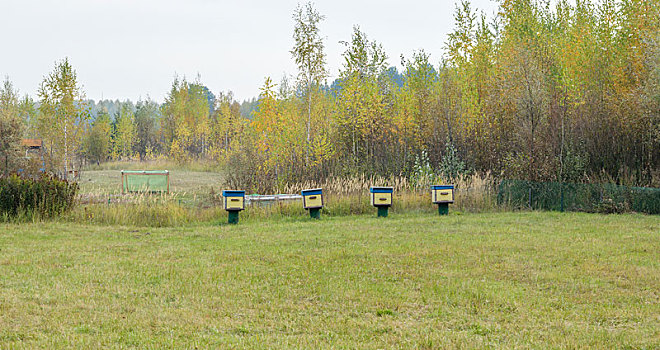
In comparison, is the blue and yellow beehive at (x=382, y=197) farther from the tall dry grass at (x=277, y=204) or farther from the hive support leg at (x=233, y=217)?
the hive support leg at (x=233, y=217)

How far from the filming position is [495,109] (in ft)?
54.5

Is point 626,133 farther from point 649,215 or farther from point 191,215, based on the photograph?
point 191,215

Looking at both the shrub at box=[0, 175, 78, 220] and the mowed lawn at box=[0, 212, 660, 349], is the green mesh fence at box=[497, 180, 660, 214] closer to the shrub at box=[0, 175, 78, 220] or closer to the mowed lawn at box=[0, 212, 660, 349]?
the mowed lawn at box=[0, 212, 660, 349]

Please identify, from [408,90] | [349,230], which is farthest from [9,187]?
[408,90]

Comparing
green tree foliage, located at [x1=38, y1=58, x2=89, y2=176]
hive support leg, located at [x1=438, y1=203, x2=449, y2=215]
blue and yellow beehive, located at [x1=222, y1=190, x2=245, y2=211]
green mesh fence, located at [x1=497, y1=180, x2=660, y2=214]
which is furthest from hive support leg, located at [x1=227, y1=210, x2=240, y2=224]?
green tree foliage, located at [x1=38, y1=58, x2=89, y2=176]

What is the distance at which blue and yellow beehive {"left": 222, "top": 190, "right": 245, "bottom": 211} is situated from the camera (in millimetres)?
11297

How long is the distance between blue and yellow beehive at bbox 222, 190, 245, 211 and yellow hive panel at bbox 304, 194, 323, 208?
1.42 meters

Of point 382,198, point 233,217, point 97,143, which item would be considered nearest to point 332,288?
point 233,217

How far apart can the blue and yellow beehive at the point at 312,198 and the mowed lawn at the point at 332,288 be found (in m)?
1.69

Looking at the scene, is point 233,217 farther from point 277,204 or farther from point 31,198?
point 31,198

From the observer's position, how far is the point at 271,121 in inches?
634

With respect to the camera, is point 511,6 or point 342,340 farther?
point 511,6

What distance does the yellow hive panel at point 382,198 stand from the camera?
40.1 ft

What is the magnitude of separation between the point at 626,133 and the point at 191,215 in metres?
10.6
